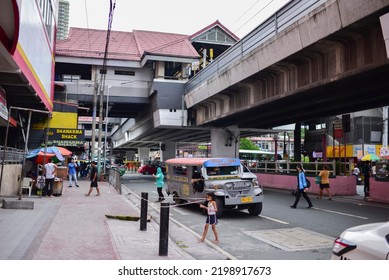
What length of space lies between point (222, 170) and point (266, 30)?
7198 mm

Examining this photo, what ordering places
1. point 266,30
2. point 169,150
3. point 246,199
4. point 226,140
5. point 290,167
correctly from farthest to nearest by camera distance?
point 169,150 → point 226,140 → point 290,167 → point 266,30 → point 246,199

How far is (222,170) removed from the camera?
43.3 feet

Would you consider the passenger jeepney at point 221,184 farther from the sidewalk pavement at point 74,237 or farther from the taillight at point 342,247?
the taillight at point 342,247

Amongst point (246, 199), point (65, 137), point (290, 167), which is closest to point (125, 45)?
point (65, 137)

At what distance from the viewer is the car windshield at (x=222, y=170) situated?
511 inches

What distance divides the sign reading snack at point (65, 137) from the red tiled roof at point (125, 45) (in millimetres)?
7152

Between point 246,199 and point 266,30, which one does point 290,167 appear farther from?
point 246,199

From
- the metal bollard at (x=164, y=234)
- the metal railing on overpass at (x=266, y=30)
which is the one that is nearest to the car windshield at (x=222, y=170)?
the metal bollard at (x=164, y=234)

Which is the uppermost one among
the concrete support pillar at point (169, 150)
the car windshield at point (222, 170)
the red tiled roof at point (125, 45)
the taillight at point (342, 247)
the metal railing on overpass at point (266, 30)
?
the red tiled roof at point (125, 45)

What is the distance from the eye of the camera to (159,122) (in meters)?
29.2

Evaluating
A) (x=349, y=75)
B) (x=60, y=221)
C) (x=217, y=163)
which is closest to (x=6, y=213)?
(x=60, y=221)

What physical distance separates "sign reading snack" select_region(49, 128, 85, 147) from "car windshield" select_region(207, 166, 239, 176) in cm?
1993

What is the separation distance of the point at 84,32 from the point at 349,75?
30.4 metres
